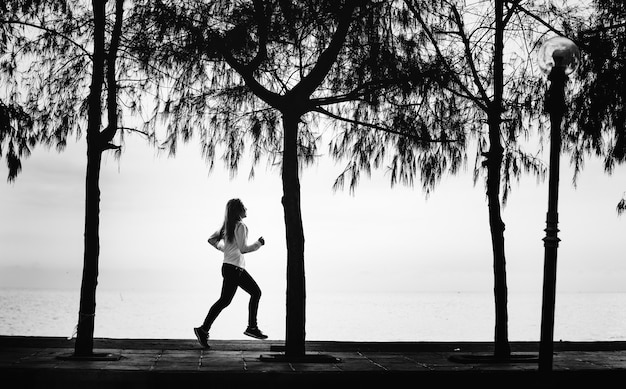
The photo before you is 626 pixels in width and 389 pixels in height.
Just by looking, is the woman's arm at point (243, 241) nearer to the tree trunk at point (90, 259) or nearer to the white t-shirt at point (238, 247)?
the white t-shirt at point (238, 247)

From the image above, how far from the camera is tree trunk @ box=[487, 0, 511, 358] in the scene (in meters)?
10.3

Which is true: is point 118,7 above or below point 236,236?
above

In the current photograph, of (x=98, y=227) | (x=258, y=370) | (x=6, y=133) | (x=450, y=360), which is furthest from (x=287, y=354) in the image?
(x=6, y=133)

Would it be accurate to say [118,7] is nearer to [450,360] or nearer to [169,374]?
[169,374]

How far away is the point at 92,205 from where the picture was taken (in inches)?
382

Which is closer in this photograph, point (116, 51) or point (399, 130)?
point (116, 51)

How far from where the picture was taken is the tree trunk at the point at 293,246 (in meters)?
9.98

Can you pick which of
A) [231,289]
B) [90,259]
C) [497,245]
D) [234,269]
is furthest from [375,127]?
[90,259]

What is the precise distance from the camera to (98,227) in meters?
9.76

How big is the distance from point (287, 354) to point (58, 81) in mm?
4095

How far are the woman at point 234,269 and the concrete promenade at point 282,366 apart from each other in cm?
27

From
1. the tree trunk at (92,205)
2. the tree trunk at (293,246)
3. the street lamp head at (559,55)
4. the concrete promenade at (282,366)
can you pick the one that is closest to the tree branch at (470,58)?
the street lamp head at (559,55)

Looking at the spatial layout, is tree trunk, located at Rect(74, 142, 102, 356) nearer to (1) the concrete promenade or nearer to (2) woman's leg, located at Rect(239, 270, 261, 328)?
(1) the concrete promenade

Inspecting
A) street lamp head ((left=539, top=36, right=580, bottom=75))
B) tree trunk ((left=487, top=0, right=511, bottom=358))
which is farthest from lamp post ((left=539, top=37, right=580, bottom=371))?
tree trunk ((left=487, top=0, right=511, bottom=358))
